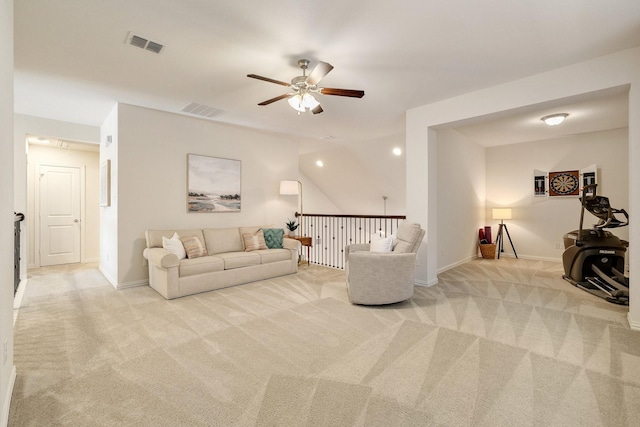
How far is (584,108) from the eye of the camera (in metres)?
4.60

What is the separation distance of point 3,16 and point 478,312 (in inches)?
184

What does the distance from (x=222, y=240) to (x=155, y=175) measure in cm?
150

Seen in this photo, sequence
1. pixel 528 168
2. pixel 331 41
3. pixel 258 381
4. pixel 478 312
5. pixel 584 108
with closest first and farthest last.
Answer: pixel 258 381
pixel 331 41
pixel 478 312
pixel 584 108
pixel 528 168

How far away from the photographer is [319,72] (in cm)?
277

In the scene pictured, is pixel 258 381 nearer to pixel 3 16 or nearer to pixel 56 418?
pixel 56 418

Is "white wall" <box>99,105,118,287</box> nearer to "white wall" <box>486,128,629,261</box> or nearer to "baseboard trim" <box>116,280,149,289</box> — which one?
"baseboard trim" <box>116,280,149,289</box>

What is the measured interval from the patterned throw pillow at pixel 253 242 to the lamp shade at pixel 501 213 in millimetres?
5557

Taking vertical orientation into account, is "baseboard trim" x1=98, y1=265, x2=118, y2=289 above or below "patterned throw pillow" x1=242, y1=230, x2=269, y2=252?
below

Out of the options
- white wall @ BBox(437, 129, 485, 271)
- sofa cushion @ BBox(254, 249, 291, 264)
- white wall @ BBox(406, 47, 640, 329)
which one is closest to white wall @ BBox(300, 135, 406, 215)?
white wall @ BBox(437, 129, 485, 271)

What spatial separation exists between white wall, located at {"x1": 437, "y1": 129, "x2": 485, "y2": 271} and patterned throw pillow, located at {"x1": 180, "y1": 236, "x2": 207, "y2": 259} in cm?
425

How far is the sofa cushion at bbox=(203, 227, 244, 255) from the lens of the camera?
496cm

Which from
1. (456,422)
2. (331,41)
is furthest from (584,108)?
(456,422)

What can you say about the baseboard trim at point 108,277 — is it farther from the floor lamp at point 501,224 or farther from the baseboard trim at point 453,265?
the floor lamp at point 501,224

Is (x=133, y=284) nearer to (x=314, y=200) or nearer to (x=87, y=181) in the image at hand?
(x=87, y=181)
